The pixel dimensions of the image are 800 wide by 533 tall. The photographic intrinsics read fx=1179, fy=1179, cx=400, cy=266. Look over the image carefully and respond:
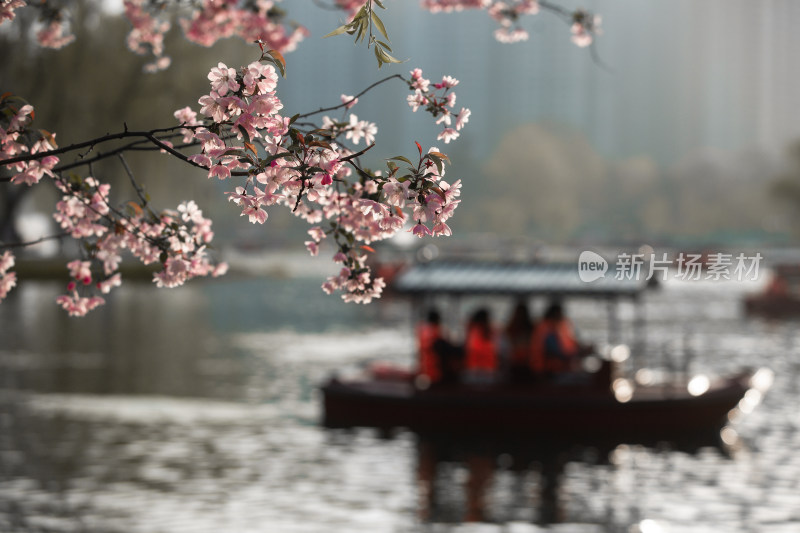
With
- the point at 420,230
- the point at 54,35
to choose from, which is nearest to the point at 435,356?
the point at 54,35

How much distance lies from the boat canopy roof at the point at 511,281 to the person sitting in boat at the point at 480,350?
816 millimetres

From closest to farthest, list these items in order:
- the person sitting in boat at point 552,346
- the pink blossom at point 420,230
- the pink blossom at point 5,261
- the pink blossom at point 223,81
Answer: the pink blossom at point 223,81, the pink blossom at point 420,230, the pink blossom at point 5,261, the person sitting in boat at point 552,346

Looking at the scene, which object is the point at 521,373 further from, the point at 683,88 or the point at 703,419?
the point at 683,88

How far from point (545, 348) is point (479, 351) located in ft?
3.44

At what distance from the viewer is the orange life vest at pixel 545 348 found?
58.3 ft

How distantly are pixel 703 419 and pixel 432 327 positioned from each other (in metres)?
4.52

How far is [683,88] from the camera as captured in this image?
154m

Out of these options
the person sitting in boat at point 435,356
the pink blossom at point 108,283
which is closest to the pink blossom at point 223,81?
the pink blossom at point 108,283

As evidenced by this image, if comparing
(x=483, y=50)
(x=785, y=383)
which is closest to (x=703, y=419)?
(x=785, y=383)

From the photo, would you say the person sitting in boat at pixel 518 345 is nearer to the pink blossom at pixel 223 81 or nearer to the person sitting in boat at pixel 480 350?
the person sitting in boat at pixel 480 350

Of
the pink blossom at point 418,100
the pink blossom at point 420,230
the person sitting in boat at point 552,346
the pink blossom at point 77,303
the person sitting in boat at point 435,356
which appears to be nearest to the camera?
the pink blossom at point 420,230

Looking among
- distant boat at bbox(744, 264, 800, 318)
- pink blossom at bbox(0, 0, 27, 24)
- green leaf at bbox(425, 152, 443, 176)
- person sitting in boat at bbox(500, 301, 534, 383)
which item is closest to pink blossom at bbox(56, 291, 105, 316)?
pink blossom at bbox(0, 0, 27, 24)

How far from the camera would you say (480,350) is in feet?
59.6

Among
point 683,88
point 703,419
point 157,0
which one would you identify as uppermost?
point 683,88
